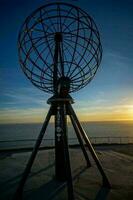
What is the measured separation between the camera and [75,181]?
9.69 m

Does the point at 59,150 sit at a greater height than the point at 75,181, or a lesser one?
greater

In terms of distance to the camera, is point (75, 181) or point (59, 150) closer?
point (75, 181)

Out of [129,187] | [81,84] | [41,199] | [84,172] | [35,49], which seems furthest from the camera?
[84,172]

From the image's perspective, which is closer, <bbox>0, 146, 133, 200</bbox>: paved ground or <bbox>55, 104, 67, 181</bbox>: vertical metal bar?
<bbox>0, 146, 133, 200</bbox>: paved ground

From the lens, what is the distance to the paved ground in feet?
26.5

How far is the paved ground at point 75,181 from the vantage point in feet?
26.5

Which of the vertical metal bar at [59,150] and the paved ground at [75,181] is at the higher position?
the vertical metal bar at [59,150]

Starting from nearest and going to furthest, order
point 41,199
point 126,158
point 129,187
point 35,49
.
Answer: point 41,199
point 129,187
point 35,49
point 126,158

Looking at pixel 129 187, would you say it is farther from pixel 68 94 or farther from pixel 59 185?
pixel 68 94

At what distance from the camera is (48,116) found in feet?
30.9

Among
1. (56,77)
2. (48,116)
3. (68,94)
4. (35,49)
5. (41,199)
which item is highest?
(35,49)

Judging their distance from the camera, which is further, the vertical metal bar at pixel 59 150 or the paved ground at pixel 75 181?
the vertical metal bar at pixel 59 150

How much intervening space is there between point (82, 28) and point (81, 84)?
243 cm

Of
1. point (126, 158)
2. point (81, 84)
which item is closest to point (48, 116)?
point (81, 84)
